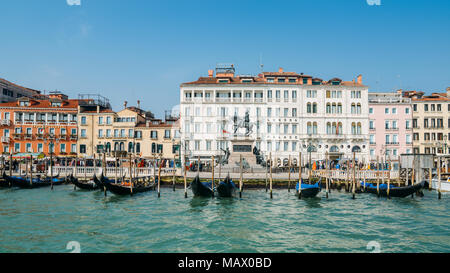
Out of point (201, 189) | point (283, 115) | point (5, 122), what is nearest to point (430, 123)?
point (283, 115)

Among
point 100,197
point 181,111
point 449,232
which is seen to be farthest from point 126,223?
point 181,111

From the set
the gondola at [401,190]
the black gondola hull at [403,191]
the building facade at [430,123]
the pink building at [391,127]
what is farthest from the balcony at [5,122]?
the building facade at [430,123]

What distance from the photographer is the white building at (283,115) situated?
1529 inches

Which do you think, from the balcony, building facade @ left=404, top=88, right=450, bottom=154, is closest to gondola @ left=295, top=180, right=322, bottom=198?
building facade @ left=404, top=88, right=450, bottom=154

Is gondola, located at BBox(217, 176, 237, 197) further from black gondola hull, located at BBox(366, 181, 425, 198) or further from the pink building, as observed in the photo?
the pink building

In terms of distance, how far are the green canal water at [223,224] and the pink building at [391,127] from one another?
19.9 metres

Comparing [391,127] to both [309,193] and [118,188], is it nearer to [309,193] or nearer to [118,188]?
[309,193]

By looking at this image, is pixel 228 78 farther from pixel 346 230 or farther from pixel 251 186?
pixel 346 230

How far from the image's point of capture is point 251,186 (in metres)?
24.9

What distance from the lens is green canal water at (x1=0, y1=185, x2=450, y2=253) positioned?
34.0 ft

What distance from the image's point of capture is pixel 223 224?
13.3 metres

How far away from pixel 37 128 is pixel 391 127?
45.0 metres

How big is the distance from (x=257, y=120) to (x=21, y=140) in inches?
1162

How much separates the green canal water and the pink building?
19.9 m
